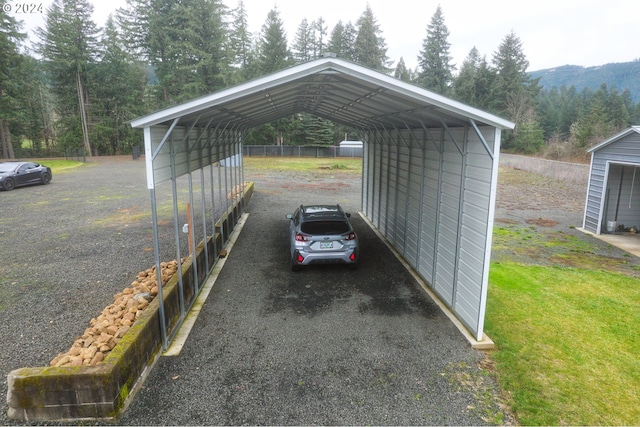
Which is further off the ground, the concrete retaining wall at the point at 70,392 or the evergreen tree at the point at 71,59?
the evergreen tree at the point at 71,59

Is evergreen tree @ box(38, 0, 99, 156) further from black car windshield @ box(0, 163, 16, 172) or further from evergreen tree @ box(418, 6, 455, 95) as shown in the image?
evergreen tree @ box(418, 6, 455, 95)

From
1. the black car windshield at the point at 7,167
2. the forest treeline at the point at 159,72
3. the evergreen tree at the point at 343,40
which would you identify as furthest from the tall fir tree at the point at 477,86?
the black car windshield at the point at 7,167

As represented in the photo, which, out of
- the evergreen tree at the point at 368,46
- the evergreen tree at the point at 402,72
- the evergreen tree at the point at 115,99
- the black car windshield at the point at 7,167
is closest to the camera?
A: the black car windshield at the point at 7,167

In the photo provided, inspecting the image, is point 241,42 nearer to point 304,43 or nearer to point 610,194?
point 304,43

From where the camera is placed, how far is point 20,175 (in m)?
19.4

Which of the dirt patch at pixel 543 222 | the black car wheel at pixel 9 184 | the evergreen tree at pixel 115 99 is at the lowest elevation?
the dirt patch at pixel 543 222

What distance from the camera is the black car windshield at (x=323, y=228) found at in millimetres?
8188

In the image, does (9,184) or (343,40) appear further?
(343,40)

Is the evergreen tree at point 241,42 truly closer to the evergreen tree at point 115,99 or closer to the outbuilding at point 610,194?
the evergreen tree at point 115,99

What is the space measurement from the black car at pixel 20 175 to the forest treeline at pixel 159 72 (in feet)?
56.7

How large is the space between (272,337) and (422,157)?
4.77 m

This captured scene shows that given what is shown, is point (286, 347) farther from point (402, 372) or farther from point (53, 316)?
point (53, 316)

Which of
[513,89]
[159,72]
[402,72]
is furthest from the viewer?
[402,72]

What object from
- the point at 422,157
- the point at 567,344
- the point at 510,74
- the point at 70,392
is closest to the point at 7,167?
the point at 70,392
